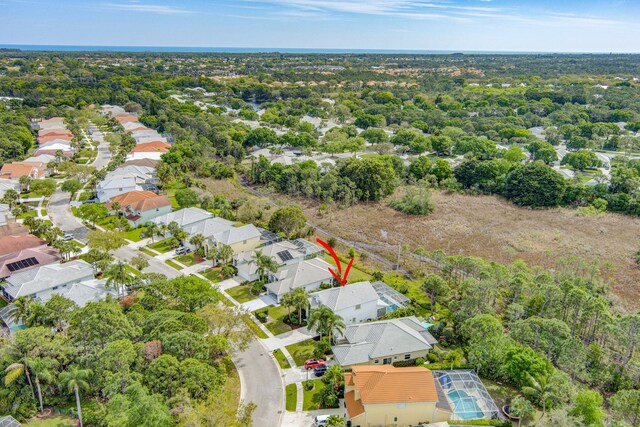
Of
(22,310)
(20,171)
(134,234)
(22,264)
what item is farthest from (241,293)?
(20,171)

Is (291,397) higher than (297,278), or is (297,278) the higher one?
(297,278)

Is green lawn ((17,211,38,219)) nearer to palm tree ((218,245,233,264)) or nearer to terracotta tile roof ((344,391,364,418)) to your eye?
palm tree ((218,245,233,264))

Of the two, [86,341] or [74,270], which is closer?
[86,341]

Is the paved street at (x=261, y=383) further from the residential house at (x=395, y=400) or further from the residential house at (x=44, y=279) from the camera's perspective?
the residential house at (x=44, y=279)

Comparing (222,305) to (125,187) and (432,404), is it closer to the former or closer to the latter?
(432,404)

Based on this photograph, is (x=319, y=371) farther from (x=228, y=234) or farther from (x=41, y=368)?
(x=228, y=234)

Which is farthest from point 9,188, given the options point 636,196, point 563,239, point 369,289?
point 636,196

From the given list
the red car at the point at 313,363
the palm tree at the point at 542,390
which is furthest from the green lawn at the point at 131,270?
the palm tree at the point at 542,390
